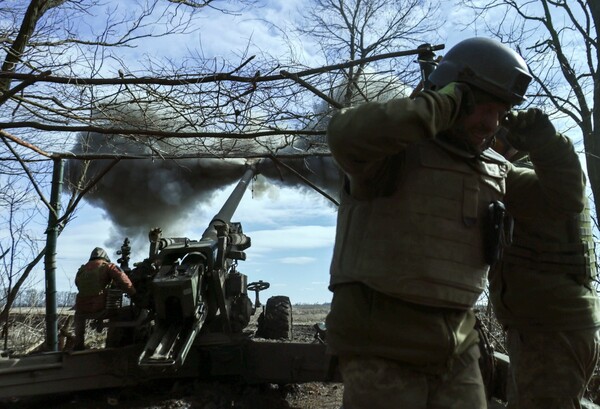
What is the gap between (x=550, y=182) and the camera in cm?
310

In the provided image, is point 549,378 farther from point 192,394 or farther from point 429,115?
point 192,394

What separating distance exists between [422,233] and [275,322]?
7.42m

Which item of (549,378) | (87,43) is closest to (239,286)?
(87,43)

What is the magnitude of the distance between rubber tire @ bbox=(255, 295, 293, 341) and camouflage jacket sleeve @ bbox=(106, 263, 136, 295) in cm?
225

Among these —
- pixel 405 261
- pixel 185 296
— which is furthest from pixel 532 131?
pixel 185 296

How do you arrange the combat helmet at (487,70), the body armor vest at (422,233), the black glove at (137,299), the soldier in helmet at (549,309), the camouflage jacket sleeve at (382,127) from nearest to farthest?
the camouflage jacket sleeve at (382,127) < the body armor vest at (422,233) < the combat helmet at (487,70) < the soldier in helmet at (549,309) < the black glove at (137,299)

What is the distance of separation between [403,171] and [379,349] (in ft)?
2.11

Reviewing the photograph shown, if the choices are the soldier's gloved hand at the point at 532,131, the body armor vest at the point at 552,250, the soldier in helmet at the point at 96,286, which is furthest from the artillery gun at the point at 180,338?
the soldier's gloved hand at the point at 532,131

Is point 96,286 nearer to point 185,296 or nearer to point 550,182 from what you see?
point 185,296

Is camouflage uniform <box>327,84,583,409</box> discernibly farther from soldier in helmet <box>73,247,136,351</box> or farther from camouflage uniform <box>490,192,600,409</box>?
soldier in helmet <box>73,247,136,351</box>

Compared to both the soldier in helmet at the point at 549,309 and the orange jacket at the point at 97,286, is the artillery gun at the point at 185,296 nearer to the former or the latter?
the orange jacket at the point at 97,286

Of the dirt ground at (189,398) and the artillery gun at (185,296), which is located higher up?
the artillery gun at (185,296)

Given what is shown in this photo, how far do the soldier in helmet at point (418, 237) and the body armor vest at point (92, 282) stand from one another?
6041 mm

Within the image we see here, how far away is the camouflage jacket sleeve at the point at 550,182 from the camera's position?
3.06 m
